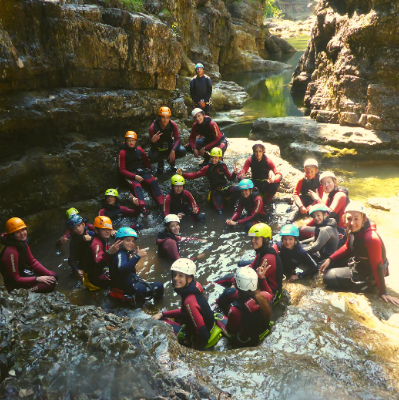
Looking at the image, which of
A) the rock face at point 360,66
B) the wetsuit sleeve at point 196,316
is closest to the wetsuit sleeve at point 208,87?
the rock face at point 360,66

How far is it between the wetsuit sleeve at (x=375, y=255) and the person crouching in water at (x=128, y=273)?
10.7 ft

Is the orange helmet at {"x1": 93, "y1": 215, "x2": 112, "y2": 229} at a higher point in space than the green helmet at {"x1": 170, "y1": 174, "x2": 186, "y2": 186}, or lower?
lower

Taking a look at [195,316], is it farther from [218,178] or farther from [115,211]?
[218,178]

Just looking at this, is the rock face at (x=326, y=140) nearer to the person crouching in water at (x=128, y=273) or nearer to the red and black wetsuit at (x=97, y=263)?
the person crouching in water at (x=128, y=273)

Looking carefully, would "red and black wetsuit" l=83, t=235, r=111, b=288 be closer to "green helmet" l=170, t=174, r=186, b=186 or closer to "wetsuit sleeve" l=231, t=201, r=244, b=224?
"green helmet" l=170, t=174, r=186, b=186

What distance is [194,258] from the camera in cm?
650

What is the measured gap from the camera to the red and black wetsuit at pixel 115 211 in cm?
750

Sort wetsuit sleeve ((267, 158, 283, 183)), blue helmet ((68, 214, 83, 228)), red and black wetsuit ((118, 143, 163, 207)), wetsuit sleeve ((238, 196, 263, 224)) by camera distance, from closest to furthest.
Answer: blue helmet ((68, 214, 83, 228))
wetsuit sleeve ((238, 196, 263, 224))
wetsuit sleeve ((267, 158, 283, 183))
red and black wetsuit ((118, 143, 163, 207))

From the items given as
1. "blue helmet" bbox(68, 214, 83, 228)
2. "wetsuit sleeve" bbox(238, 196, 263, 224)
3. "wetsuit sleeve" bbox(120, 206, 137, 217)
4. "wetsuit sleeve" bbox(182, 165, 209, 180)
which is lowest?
"wetsuit sleeve" bbox(120, 206, 137, 217)

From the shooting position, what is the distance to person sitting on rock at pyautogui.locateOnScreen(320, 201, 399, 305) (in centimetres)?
493

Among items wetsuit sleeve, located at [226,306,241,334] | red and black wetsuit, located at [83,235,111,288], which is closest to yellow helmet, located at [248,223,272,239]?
wetsuit sleeve, located at [226,306,241,334]

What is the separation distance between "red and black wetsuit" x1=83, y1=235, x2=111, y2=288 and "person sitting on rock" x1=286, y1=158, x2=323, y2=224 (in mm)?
4154

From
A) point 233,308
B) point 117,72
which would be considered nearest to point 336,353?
point 233,308

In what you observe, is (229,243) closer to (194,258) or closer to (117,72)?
(194,258)
